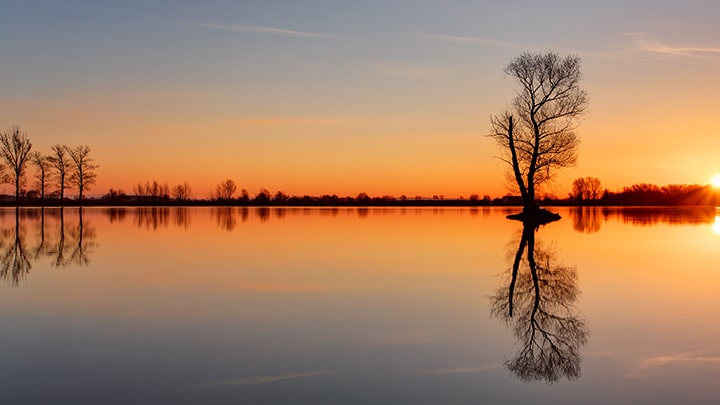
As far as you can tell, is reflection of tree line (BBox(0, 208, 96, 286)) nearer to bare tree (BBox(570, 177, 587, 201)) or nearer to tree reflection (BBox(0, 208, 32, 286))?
tree reflection (BBox(0, 208, 32, 286))

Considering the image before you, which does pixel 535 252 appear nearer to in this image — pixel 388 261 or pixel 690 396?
pixel 388 261

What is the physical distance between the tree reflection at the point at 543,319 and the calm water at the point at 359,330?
3cm

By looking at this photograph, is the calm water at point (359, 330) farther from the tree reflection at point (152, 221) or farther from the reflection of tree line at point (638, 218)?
the reflection of tree line at point (638, 218)

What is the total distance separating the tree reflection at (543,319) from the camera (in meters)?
5.49

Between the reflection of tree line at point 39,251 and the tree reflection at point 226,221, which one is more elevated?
the tree reflection at point 226,221

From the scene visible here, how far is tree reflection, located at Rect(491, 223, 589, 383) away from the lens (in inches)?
A: 216

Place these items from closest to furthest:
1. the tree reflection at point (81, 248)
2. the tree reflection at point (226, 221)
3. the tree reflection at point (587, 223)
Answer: the tree reflection at point (81, 248), the tree reflection at point (587, 223), the tree reflection at point (226, 221)

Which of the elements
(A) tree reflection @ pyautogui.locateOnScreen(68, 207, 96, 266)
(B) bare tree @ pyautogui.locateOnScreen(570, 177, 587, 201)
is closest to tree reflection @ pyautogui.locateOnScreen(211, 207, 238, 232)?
(A) tree reflection @ pyautogui.locateOnScreen(68, 207, 96, 266)

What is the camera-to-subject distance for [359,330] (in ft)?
22.5

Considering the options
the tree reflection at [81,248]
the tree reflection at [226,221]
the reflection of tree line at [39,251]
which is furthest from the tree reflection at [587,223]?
the reflection of tree line at [39,251]

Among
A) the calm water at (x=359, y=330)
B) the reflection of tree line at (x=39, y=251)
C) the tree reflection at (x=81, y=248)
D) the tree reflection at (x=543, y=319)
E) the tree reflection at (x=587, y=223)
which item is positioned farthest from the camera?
the tree reflection at (x=587, y=223)

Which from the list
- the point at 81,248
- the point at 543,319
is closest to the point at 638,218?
the point at 81,248

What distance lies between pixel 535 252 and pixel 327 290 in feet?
26.4

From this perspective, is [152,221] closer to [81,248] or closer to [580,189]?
[81,248]
